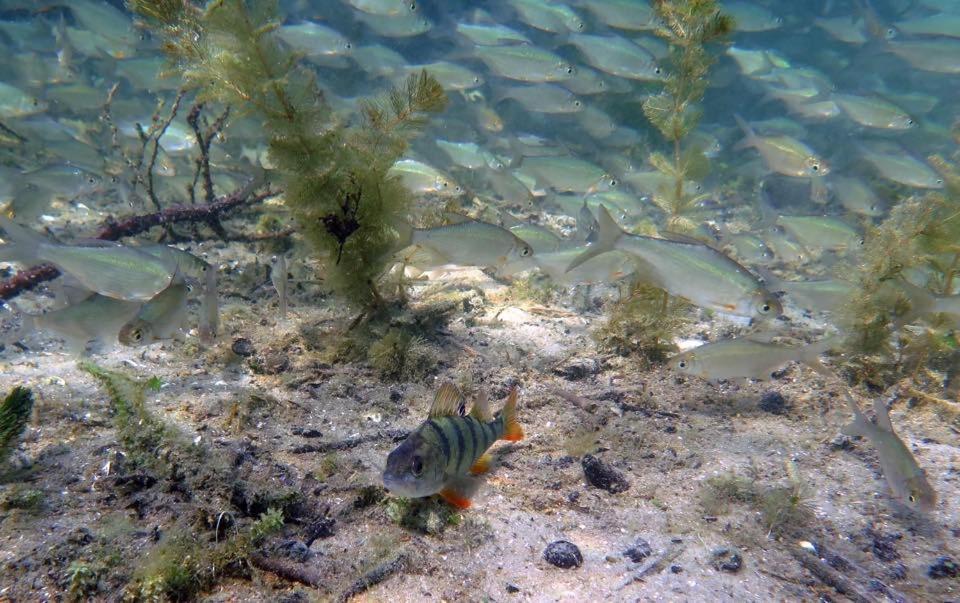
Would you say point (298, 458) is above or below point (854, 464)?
below

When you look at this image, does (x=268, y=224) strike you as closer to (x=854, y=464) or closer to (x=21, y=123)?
(x=854, y=464)

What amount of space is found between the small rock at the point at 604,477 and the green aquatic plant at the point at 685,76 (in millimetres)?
3180

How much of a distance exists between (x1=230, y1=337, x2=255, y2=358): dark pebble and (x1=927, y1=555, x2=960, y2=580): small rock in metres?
5.04

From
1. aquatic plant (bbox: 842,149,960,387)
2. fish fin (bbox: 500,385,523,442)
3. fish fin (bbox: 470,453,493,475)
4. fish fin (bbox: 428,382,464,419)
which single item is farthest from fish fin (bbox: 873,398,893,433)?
fish fin (bbox: 428,382,464,419)

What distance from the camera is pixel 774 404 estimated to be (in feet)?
14.1

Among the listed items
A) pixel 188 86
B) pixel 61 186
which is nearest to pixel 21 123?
pixel 61 186

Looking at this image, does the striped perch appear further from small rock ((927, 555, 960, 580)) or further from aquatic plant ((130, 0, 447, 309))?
small rock ((927, 555, 960, 580))

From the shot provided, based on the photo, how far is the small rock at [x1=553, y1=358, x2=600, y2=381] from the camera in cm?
455

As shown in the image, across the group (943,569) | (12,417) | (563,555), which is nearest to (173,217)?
(12,417)

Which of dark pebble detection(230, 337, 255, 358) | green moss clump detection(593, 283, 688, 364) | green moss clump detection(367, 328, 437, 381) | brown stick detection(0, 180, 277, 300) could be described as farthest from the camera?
brown stick detection(0, 180, 277, 300)

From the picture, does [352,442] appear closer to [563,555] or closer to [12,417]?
[563,555]

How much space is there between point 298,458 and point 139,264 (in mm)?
2308

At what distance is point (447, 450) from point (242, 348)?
2.81 metres

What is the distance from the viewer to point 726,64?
672 inches
